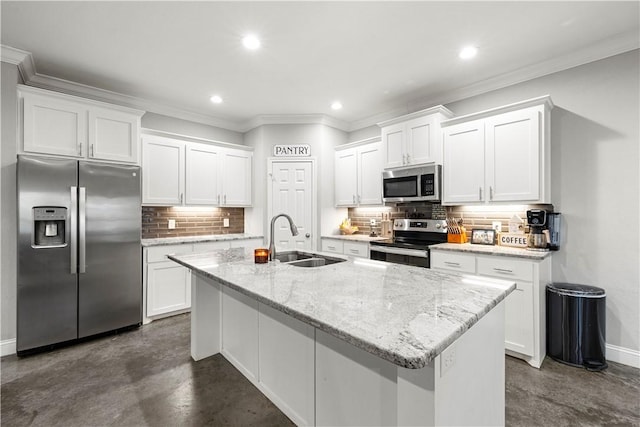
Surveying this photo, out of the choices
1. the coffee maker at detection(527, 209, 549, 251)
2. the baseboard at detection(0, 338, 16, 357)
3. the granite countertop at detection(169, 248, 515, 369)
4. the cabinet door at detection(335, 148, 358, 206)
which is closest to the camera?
the granite countertop at detection(169, 248, 515, 369)

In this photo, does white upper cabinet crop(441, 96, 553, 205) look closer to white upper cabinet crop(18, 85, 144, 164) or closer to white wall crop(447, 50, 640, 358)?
white wall crop(447, 50, 640, 358)

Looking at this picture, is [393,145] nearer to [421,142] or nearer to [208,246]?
[421,142]

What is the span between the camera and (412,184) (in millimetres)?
3590

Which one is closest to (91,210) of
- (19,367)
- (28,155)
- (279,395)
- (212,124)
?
(28,155)

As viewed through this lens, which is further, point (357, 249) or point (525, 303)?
point (357, 249)

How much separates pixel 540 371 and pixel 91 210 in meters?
4.37

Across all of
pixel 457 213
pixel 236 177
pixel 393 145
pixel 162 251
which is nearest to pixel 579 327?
pixel 457 213

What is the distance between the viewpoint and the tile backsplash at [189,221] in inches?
155

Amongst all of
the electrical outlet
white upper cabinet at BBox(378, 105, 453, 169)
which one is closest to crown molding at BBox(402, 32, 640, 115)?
white upper cabinet at BBox(378, 105, 453, 169)

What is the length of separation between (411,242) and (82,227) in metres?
3.64

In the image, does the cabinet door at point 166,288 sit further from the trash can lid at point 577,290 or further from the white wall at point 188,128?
the trash can lid at point 577,290

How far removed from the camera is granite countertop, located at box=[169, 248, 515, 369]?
0.86m

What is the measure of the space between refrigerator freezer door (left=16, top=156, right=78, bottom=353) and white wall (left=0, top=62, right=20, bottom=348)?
15 centimetres

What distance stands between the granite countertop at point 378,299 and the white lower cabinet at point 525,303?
1.30 metres
